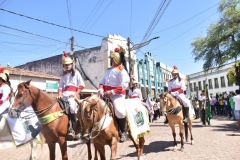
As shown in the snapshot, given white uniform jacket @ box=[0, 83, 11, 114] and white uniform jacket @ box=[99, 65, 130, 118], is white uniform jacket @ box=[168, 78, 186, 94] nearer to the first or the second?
white uniform jacket @ box=[99, 65, 130, 118]

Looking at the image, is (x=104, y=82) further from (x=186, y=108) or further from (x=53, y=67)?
(x=53, y=67)

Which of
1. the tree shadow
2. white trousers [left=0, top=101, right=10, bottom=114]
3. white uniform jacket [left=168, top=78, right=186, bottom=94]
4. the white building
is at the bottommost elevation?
the tree shadow

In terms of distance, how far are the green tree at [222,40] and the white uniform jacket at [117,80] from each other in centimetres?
1377

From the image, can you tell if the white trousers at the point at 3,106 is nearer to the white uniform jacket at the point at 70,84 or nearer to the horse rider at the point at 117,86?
the white uniform jacket at the point at 70,84

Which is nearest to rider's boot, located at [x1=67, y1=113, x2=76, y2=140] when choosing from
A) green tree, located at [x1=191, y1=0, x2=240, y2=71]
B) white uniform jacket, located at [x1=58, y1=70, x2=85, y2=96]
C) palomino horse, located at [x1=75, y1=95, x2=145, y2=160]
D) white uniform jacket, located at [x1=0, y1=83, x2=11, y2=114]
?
white uniform jacket, located at [x1=58, y1=70, x2=85, y2=96]

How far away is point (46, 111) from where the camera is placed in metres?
5.02

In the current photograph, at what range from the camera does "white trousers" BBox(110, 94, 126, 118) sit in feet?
15.2

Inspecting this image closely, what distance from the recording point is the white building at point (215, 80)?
41438 mm

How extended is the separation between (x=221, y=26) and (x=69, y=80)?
632 inches

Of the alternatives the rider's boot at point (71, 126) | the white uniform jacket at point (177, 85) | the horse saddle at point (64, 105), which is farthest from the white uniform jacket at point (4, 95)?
the white uniform jacket at point (177, 85)

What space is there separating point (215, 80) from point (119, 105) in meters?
45.1

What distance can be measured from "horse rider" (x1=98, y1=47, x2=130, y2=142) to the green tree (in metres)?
13.7

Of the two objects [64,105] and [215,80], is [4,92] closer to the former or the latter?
[64,105]

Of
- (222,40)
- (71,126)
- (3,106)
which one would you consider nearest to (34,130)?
(3,106)
